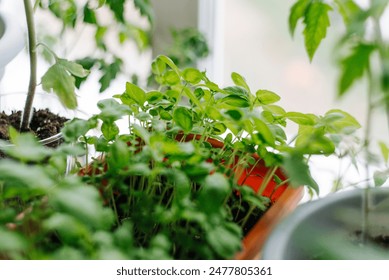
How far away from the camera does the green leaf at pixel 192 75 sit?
71 centimetres

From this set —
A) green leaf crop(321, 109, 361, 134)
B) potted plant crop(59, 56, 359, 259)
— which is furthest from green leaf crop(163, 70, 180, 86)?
green leaf crop(321, 109, 361, 134)

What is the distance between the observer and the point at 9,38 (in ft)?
2.85

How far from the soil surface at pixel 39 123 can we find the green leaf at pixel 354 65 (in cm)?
60

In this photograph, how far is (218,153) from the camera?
729mm

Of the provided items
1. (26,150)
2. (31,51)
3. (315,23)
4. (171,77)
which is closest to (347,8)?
(315,23)

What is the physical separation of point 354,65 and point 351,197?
0.24m

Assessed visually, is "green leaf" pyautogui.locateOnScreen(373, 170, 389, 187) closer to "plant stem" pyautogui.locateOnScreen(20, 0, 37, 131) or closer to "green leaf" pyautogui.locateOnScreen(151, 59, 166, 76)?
"green leaf" pyautogui.locateOnScreen(151, 59, 166, 76)

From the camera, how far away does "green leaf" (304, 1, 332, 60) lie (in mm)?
607

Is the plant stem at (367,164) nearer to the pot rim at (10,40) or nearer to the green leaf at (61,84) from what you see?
the green leaf at (61,84)

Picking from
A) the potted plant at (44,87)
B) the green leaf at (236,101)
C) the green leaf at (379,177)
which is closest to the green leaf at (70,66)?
the potted plant at (44,87)

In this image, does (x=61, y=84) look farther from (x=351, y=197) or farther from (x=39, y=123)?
(x=351, y=197)
